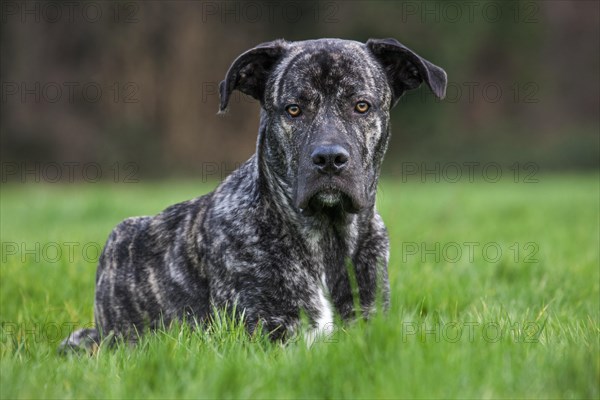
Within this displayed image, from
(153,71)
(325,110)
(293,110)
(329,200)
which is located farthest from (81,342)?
(153,71)

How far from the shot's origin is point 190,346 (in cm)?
336

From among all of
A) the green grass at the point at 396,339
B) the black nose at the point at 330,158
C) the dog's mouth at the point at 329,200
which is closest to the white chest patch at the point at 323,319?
the green grass at the point at 396,339

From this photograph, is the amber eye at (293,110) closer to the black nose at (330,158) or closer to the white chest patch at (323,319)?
the black nose at (330,158)

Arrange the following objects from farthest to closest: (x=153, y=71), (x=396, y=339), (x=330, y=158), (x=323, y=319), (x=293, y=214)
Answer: (x=153, y=71) < (x=293, y=214) < (x=323, y=319) < (x=330, y=158) < (x=396, y=339)

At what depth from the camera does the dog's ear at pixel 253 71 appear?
14.6 feet

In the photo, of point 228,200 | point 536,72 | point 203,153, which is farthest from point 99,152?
point 228,200

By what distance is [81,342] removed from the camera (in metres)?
4.52

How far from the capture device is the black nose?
3910mm

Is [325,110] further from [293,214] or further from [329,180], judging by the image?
[293,214]

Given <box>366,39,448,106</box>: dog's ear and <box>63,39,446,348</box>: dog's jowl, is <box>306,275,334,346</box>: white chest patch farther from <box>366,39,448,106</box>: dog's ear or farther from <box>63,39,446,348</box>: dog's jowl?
<box>366,39,448,106</box>: dog's ear

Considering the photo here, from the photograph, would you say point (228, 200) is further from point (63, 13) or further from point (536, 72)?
point (536, 72)

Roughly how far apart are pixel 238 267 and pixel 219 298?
22 centimetres

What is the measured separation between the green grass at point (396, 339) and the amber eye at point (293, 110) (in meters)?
1.19

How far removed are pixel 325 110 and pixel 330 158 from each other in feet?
1.40
